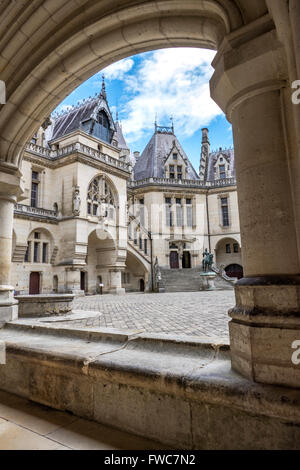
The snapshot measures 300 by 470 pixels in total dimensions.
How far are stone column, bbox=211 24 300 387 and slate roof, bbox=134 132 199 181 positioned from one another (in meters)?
25.7

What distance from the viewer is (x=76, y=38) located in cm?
289

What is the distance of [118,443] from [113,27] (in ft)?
11.1

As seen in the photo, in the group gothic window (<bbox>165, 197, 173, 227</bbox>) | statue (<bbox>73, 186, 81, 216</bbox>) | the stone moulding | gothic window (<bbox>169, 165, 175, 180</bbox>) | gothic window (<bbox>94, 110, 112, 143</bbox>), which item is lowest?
the stone moulding

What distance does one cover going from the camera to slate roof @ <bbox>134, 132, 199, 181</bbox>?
92.8 feet

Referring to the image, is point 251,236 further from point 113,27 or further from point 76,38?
point 76,38

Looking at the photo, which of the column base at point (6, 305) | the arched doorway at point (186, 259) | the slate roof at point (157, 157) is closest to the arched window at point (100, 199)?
the slate roof at point (157, 157)

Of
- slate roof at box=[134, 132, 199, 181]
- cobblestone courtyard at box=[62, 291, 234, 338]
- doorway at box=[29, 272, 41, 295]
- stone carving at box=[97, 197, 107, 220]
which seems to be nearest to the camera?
cobblestone courtyard at box=[62, 291, 234, 338]

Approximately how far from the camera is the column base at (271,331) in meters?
1.42

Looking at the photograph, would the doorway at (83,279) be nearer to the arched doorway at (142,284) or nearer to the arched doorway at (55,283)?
the arched doorway at (55,283)

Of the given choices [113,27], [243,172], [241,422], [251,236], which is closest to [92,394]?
[241,422]

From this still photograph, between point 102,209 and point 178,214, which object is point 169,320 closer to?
point 102,209

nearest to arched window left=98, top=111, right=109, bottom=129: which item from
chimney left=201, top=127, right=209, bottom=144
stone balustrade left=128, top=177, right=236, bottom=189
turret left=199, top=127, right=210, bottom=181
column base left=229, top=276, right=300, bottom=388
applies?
stone balustrade left=128, top=177, right=236, bottom=189

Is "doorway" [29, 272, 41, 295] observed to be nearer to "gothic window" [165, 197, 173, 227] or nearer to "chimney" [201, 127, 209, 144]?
"gothic window" [165, 197, 173, 227]

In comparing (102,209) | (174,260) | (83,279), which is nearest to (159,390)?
(102,209)
